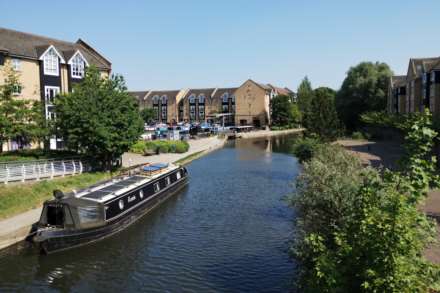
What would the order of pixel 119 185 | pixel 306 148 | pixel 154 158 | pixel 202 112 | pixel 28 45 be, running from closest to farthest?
pixel 119 185
pixel 28 45
pixel 306 148
pixel 154 158
pixel 202 112

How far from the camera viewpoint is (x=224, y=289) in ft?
44.2

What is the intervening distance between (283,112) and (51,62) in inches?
2633

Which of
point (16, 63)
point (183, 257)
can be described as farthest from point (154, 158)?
point (183, 257)

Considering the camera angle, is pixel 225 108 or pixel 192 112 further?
pixel 192 112

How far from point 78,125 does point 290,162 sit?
2299cm

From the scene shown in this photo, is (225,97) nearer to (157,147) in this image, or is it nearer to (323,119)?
(157,147)

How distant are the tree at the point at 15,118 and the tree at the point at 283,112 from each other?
72.4 meters

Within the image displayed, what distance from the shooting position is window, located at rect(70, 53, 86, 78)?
1470 inches

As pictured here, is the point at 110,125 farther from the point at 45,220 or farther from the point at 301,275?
the point at 301,275

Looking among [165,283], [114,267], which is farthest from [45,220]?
[165,283]

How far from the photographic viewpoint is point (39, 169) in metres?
23.4

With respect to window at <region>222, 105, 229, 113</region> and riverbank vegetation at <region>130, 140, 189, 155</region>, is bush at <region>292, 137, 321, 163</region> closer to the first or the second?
riverbank vegetation at <region>130, 140, 189, 155</region>

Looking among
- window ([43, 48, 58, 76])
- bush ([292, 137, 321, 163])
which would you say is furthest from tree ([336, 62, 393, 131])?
window ([43, 48, 58, 76])

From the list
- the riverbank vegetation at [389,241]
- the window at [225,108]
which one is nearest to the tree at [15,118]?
the riverbank vegetation at [389,241]
